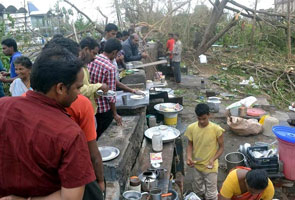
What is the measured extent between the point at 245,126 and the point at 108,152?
428 centimetres

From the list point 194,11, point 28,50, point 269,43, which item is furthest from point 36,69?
point 269,43

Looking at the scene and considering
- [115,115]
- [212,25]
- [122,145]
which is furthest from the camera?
[212,25]

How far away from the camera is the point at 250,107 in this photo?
7.37m

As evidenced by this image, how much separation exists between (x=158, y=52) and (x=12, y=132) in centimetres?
1203

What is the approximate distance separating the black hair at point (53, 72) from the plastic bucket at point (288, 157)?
4.01 meters

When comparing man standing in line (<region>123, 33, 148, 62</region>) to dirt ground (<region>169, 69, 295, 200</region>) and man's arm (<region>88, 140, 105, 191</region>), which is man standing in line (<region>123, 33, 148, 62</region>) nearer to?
dirt ground (<region>169, 69, 295, 200</region>)

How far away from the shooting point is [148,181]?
2.97 meters

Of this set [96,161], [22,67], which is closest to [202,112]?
[96,161]

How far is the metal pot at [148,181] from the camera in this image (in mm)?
2936

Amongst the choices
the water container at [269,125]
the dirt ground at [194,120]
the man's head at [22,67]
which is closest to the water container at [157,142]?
the dirt ground at [194,120]

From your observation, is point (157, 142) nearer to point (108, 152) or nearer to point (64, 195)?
point (108, 152)

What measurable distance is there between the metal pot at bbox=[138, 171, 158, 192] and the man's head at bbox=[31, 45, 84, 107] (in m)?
1.89

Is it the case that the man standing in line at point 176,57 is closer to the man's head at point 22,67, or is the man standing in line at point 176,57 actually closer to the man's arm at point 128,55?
the man's arm at point 128,55

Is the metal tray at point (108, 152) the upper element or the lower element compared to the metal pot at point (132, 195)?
upper
